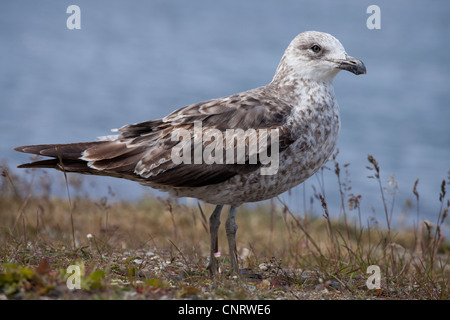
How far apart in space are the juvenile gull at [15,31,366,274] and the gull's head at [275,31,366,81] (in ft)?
0.15

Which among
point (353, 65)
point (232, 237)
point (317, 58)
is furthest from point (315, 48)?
point (232, 237)

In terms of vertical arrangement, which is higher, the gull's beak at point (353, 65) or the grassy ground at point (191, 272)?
the gull's beak at point (353, 65)

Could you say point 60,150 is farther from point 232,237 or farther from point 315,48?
point 315,48

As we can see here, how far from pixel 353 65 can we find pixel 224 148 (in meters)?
1.45

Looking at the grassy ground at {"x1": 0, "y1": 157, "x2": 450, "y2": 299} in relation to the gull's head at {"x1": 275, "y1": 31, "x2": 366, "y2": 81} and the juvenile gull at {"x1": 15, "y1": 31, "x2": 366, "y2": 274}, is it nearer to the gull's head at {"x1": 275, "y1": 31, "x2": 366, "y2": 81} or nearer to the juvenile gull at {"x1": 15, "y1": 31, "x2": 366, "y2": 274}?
the juvenile gull at {"x1": 15, "y1": 31, "x2": 366, "y2": 274}

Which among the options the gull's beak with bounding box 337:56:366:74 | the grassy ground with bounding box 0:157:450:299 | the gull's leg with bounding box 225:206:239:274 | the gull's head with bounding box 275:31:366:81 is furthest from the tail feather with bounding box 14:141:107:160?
the gull's beak with bounding box 337:56:366:74

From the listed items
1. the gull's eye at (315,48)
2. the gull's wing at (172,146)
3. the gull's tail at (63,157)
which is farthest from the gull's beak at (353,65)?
the gull's tail at (63,157)

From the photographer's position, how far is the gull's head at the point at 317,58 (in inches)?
210

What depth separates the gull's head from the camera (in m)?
5.34

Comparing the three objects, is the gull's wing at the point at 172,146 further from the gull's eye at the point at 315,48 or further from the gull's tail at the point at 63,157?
the gull's eye at the point at 315,48

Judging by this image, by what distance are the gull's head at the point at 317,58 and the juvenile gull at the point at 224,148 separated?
46 mm

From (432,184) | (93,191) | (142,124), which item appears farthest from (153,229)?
(432,184)
